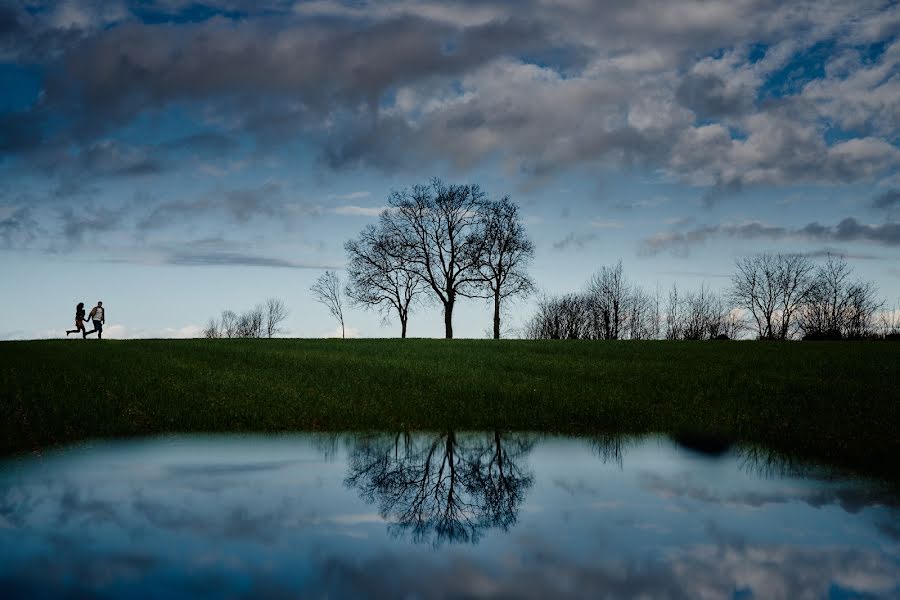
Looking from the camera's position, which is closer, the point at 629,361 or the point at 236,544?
the point at 236,544

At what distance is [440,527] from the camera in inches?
285

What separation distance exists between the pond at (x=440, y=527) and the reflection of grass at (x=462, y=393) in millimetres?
3702

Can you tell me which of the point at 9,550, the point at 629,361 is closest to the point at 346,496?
the point at 9,550

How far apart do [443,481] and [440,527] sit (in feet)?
7.60

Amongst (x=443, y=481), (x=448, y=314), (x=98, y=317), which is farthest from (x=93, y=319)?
(x=443, y=481)

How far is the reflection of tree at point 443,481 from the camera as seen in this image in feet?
24.4

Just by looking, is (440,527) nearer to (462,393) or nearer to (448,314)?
(462,393)

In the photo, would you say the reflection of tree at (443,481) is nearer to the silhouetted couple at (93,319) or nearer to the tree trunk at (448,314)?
the silhouetted couple at (93,319)

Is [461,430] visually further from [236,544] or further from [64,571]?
[64,571]

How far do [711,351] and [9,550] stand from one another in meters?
32.8

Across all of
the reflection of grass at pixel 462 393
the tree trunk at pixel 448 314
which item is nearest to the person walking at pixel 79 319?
the reflection of grass at pixel 462 393

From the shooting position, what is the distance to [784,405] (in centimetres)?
1919

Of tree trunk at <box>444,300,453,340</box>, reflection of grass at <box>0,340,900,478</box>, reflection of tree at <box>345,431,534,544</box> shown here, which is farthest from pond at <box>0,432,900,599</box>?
tree trunk at <box>444,300,453,340</box>

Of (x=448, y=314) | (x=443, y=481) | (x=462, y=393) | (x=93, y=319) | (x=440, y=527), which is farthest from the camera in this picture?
(x=448, y=314)
